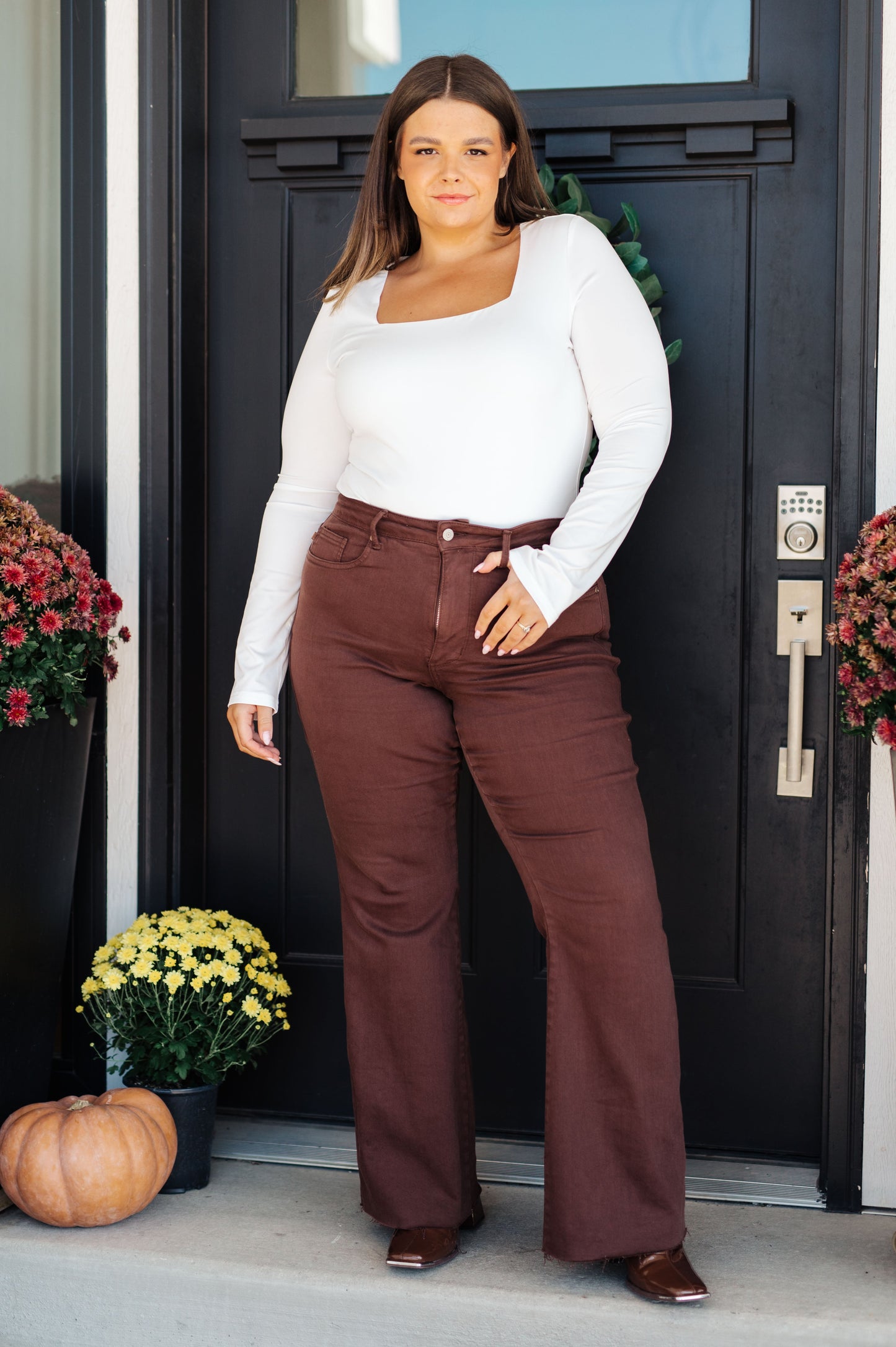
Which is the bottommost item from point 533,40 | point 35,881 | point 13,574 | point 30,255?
point 35,881

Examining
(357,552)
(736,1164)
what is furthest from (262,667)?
(736,1164)

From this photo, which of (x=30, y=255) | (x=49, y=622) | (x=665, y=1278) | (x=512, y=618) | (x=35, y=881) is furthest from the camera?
(x=30, y=255)

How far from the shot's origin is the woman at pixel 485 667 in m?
1.67

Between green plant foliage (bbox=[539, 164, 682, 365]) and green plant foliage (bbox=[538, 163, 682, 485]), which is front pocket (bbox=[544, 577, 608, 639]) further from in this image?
green plant foliage (bbox=[539, 164, 682, 365])

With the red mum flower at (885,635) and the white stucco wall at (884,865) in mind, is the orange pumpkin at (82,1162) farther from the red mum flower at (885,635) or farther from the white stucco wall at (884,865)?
the red mum flower at (885,635)

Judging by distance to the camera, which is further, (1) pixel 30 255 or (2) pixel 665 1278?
(1) pixel 30 255

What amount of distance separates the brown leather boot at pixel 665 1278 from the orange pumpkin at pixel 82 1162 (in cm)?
76

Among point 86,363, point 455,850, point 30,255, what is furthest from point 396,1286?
point 30,255

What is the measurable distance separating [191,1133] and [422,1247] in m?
0.47

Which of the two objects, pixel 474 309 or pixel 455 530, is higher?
pixel 474 309

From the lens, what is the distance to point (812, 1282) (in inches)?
70.7

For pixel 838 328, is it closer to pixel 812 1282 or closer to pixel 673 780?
pixel 673 780

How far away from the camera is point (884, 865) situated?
201 cm

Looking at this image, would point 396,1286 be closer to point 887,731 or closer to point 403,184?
point 887,731
